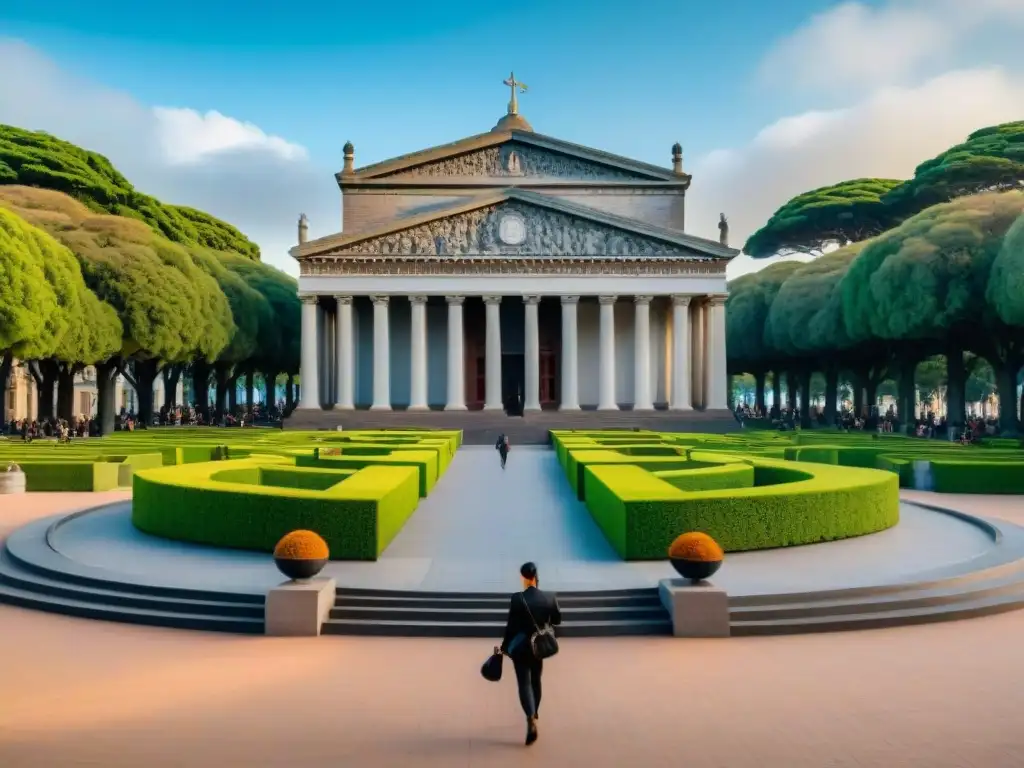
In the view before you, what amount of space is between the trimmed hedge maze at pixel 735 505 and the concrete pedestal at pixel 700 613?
3327 mm

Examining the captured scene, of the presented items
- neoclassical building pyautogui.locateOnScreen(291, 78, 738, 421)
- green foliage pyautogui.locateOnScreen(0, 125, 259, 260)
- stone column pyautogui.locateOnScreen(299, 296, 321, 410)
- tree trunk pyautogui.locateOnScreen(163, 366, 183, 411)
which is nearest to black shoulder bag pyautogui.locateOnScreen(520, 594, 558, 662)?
neoclassical building pyautogui.locateOnScreen(291, 78, 738, 421)

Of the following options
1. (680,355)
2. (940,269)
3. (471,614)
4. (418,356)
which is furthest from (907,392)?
(471,614)

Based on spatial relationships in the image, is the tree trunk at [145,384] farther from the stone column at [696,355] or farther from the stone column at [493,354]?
the stone column at [696,355]

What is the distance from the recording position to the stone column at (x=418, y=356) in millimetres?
54688

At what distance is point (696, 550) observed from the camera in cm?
1130

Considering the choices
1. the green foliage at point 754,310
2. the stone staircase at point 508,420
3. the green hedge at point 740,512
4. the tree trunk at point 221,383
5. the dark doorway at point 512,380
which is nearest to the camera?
the green hedge at point 740,512

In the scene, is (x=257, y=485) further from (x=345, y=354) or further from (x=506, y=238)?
(x=506, y=238)

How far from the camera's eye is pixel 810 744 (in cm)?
779

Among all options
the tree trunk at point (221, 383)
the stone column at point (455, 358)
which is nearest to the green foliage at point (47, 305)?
the tree trunk at point (221, 383)

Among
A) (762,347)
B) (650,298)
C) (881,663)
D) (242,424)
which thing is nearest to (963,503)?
(881,663)

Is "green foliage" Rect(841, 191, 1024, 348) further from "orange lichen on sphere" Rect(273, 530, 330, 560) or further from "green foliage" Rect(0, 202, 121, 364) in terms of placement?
"orange lichen on sphere" Rect(273, 530, 330, 560)

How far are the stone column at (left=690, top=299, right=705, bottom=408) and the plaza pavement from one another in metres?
47.4

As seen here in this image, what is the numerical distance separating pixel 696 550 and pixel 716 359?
152ft

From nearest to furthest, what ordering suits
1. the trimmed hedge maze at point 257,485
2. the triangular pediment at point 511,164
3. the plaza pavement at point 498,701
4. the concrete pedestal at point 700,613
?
1. the plaza pavement at point 498,701
2. the concrete pedestal at point 700,613
3. the trimmed hedge maze at point 257,485
4. the triangular pediment at point 511,164
